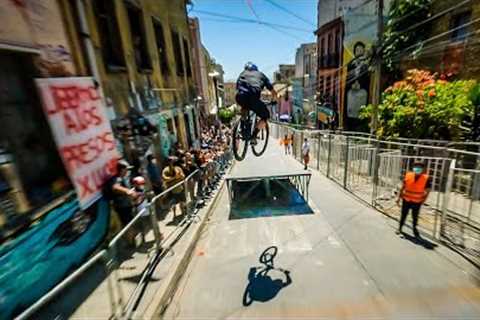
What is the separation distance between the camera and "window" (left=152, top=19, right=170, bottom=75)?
921cm

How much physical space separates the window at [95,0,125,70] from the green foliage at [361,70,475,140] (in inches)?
433

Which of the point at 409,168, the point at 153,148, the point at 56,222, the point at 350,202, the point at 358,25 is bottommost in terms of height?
the point at 350,202

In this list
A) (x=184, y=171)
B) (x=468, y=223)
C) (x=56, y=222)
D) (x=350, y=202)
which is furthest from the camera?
(x=350, y=202)

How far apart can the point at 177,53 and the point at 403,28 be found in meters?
14.0

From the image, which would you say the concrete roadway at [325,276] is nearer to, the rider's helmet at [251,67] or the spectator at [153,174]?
the spectator at [153,174]

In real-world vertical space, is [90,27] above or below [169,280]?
above

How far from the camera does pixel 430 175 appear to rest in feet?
20.3

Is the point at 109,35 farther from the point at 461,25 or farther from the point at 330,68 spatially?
the point at 330,68

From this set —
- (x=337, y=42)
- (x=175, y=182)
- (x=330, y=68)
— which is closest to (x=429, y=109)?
(x=175, y=182)

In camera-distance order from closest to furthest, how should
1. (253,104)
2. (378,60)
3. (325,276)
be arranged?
(325,276) → (253,104) → (378,60)

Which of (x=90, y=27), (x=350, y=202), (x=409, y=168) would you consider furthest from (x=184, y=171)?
(x=409, y=168)

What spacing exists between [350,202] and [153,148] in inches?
290

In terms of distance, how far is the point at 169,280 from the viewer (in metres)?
4.39

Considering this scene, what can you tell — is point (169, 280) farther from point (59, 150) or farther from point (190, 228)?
point (59, 150)
